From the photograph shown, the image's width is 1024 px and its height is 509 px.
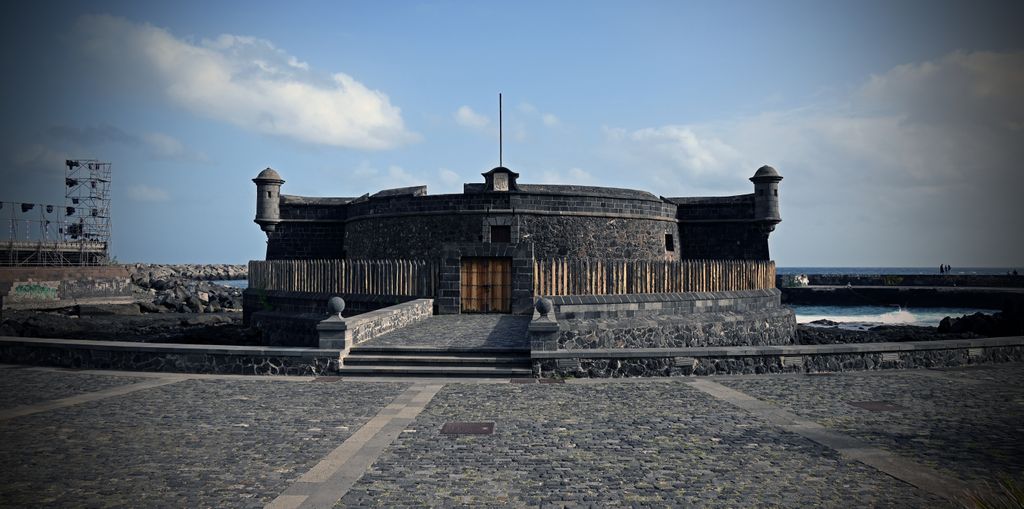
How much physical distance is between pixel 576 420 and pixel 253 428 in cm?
405

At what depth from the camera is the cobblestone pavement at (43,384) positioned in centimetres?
931

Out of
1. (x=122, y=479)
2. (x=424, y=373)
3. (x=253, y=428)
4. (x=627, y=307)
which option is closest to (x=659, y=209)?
(x=627, y=307)

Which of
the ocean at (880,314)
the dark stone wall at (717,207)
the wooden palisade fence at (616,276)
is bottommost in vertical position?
the ocean at (880,314)

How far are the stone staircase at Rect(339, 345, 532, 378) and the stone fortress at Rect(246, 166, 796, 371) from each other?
2.00ft

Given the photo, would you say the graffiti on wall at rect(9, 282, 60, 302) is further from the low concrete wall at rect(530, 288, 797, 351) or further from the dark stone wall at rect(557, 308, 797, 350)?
the dark stone wall at rect(557, 308, 797, 350)

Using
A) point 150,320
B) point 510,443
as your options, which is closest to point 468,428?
point 510,443

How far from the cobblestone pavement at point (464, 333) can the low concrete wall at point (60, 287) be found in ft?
95.3

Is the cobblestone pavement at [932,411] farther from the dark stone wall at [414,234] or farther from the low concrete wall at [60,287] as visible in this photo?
the low concrete wall at [60,287]

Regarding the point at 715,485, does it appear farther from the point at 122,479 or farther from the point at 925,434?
the point at 122,479

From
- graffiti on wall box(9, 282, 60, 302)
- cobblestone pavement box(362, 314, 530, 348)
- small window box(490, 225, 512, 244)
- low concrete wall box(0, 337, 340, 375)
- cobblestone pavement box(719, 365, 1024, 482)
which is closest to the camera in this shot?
cobblestone pavement box(719, 365, 1024, 482)

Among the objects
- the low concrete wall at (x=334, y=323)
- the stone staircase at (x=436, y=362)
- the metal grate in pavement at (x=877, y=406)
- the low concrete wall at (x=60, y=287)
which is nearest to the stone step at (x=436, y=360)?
the stone staircase at (x=436, y=362)

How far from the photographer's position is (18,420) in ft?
25.9

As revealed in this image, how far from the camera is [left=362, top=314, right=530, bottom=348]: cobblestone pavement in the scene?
12781 millimetres

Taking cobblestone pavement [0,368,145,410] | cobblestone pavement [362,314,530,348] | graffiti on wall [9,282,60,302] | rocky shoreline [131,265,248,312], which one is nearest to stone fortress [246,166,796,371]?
cobblestone pavement [362,314,530,348]
